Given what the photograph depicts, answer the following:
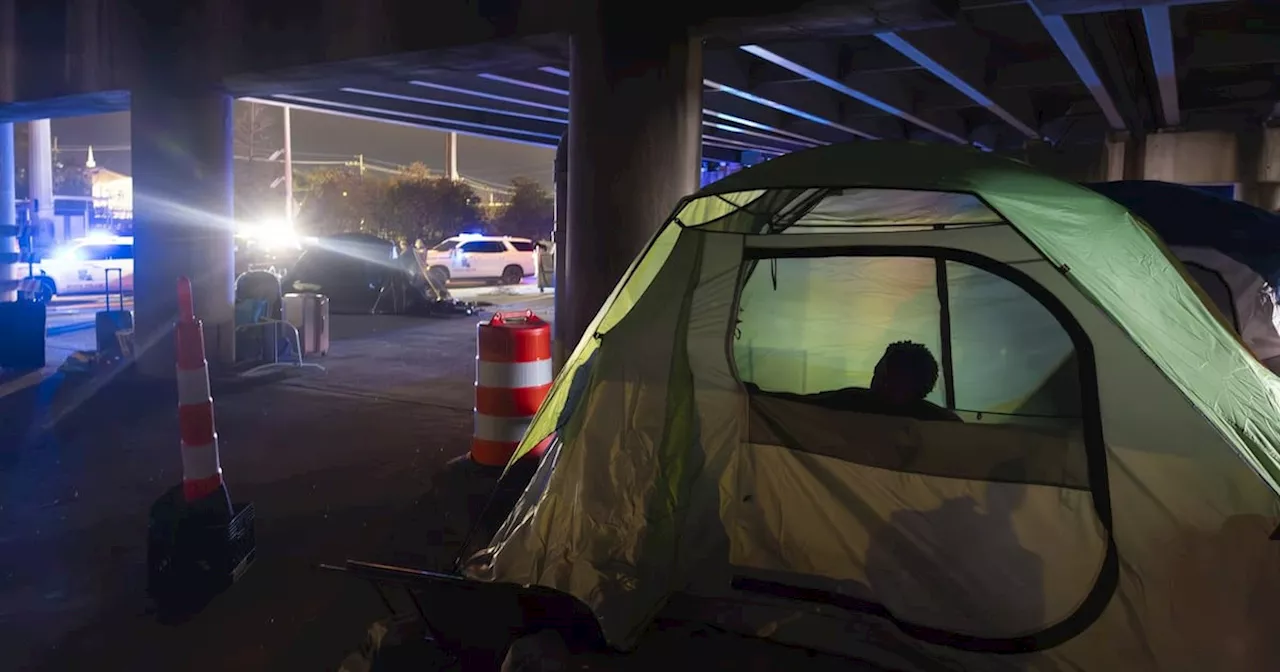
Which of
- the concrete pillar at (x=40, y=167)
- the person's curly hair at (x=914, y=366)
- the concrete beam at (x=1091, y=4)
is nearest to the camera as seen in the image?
the person's curly hair at (x=914, y=366)

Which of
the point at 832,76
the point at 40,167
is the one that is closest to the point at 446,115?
the point at 832,76

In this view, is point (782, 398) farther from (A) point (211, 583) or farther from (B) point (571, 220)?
(B) point (571, 220)

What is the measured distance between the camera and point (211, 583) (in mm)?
4473

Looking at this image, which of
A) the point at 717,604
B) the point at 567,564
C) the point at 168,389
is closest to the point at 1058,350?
the point at 717,604

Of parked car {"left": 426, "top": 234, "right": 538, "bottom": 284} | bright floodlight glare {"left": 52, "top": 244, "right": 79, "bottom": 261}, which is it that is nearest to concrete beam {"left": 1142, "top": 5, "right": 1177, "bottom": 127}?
parked car {"left": 426, "top": 234, "right": 538, "bottom": 284}

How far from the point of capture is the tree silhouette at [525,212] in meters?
49.5

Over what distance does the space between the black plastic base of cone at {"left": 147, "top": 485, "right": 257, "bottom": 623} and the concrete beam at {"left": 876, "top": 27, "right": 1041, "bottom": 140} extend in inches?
278

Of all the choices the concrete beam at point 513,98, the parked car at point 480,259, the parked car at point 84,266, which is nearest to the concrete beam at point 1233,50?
the concrete beam at point 513,98

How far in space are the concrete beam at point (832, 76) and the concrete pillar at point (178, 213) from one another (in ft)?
20.5

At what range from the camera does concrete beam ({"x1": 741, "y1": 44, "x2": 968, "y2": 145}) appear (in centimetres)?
962

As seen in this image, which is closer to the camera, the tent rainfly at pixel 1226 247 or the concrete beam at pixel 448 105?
the tent rainfly at pixel 1226 247

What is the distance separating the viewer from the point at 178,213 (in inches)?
411

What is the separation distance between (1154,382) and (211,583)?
436 cm

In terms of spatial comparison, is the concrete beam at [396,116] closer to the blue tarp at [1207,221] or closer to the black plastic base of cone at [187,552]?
the black plastic base of cone at [187,552]
